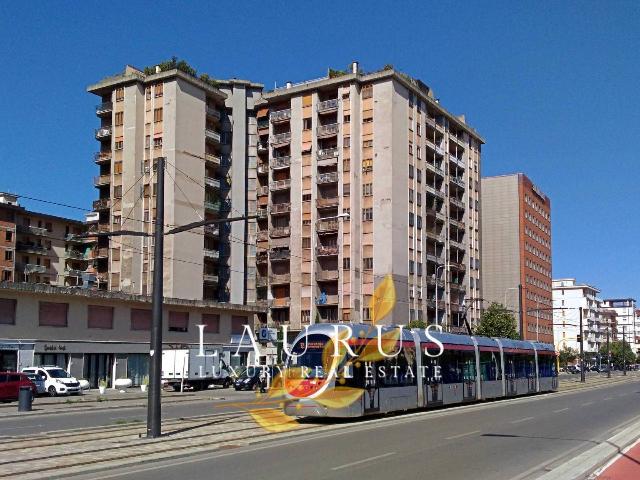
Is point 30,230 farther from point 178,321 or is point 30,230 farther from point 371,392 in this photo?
point 371,392

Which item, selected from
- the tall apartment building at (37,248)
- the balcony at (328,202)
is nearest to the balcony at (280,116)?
the balcony at (328,202)

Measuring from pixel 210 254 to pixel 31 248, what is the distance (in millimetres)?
27400

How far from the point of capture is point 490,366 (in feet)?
117

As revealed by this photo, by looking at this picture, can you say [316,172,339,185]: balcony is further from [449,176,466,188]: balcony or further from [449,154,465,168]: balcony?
[449,154,465,168]: balcony

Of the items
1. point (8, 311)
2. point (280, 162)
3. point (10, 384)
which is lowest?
point (10, 384)

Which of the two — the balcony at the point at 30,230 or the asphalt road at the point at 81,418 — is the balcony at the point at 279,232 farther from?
the asphalt road at the point at 81,418

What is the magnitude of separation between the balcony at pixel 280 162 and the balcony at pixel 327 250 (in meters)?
9.45

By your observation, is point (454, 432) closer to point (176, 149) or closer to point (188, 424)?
point (188, 424)

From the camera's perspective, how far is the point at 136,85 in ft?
229

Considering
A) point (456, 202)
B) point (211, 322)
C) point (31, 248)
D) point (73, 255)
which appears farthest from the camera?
point (73, 255)

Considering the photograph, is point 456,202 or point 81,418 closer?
point 81,418

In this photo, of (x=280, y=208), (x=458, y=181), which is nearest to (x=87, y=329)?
(x=280, y=208)

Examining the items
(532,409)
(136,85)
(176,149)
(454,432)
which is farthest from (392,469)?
(136,85)

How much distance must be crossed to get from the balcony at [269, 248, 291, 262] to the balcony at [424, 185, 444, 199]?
15.7m
